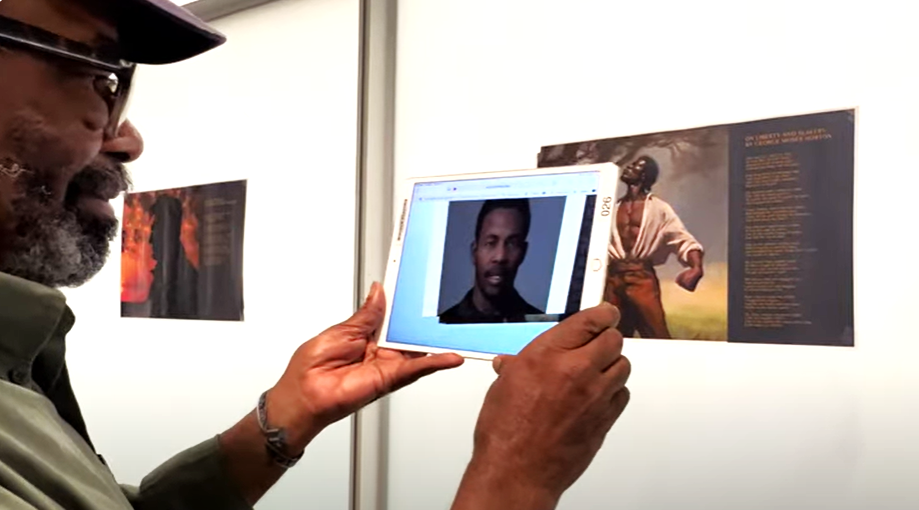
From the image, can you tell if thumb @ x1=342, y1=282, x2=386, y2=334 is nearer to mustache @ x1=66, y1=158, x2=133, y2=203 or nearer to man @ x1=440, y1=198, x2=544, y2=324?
man @ x1=440, y1=198, x2=544, y2=324

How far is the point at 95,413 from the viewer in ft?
5.54

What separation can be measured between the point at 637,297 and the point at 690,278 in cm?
7

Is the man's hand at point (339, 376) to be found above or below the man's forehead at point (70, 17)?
below

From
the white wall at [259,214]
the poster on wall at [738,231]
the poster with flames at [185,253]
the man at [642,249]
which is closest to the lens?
the poster on wall at [738,231]

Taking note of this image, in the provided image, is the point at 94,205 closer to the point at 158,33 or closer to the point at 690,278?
the point at 158,33

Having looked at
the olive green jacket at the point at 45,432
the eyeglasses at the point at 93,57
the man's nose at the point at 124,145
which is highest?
the eyeglasses at the point at 93,57

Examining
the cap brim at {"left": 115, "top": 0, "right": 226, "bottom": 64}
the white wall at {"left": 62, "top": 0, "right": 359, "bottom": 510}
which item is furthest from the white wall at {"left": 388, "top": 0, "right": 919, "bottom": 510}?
the cap brim at {"left": 115, "top": 0, "right": 226, "bottom": 64}

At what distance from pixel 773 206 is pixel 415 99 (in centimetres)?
53

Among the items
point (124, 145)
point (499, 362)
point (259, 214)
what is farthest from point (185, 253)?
point (499, 362)

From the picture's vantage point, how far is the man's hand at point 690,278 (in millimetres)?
911

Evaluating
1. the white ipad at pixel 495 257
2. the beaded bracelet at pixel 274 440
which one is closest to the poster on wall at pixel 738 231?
the white ipad at pixel 495 257

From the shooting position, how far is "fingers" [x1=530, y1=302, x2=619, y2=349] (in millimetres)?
679

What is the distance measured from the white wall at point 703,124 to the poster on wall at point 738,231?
0.05ft

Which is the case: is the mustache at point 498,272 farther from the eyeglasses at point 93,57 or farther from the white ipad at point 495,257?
the eyeglasses at point 93,57
